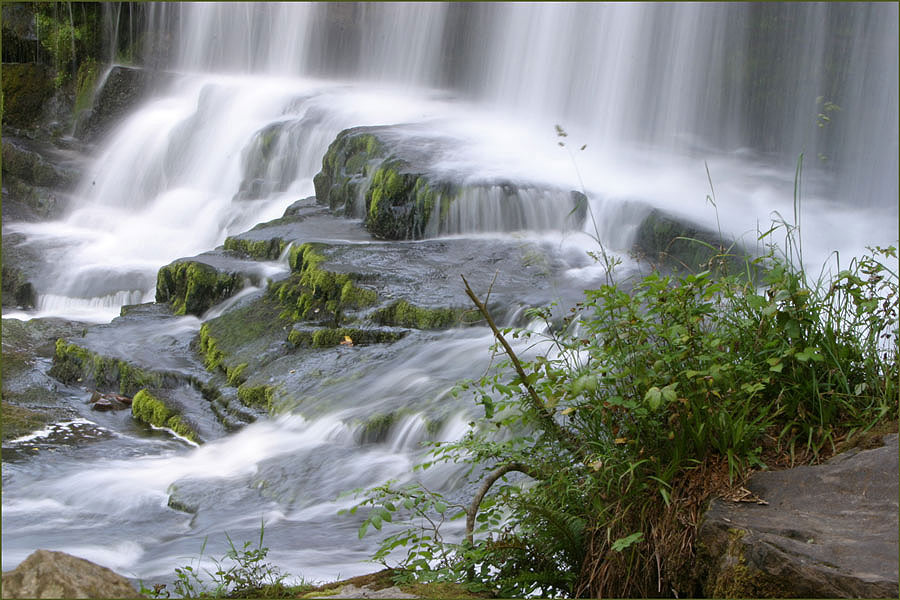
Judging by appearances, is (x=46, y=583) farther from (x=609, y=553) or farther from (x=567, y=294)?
(x=567, y=294)

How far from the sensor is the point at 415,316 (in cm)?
753

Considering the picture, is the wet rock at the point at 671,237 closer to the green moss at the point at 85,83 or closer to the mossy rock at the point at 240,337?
the mossy rock at the point at 240,337

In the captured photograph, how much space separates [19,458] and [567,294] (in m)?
4.48

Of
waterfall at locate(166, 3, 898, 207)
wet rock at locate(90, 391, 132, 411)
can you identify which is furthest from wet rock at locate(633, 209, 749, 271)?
wet rock at locate(90, 391, 132, 411)

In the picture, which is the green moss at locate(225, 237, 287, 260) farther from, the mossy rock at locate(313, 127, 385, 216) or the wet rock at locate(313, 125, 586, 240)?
the mossy rock at locate(313, 127, 385, 216)

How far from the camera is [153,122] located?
49.6 feet

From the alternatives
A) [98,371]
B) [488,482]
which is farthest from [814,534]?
[98,371]

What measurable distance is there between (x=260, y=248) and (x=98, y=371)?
7.23 ft

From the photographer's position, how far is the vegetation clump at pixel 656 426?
271cm

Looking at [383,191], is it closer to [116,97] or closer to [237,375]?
[237,375]

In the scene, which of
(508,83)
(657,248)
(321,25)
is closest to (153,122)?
(321,25)

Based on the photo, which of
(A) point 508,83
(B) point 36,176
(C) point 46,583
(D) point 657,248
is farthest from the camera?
(B) point 36,176

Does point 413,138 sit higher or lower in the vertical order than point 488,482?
higher

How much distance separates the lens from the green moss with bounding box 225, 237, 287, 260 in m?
9.38
